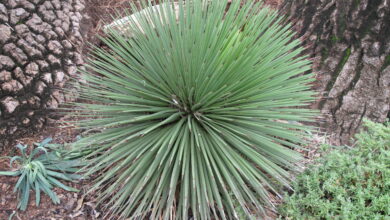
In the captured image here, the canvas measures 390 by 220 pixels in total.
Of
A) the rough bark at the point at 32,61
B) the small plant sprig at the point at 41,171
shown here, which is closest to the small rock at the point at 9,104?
the rough bark at the point at 32,61

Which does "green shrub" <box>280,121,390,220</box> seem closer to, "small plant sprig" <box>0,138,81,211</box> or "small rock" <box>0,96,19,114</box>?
"small plant sprig" <box>0,138,81,211</box>

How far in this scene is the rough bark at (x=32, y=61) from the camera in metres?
2.58

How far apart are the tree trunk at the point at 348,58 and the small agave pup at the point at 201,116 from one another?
0.65 m

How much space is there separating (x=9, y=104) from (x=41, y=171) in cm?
54

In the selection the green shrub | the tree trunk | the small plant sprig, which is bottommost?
the small plant sprig

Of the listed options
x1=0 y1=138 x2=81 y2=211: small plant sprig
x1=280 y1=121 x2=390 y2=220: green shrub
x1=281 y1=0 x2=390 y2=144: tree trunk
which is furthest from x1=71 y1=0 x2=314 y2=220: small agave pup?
x1=281 y1=0 x2=390 y2=144: tree trunk

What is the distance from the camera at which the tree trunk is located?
2629 mm

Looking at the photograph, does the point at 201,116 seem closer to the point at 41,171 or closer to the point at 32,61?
the point at 41,171

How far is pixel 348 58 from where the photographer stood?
9.00 ft

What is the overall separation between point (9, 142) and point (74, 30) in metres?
1.05

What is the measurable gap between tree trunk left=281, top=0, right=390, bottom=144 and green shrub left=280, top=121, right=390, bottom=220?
12.5 inches

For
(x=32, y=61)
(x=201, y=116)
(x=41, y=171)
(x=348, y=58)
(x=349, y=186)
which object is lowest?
(x=41, y=171)

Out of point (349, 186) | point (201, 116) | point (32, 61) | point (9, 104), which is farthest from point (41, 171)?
point (349, 186)

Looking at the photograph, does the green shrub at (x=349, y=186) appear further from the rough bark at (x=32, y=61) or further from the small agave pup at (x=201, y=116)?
the rough bark at (x=32, y=61)
